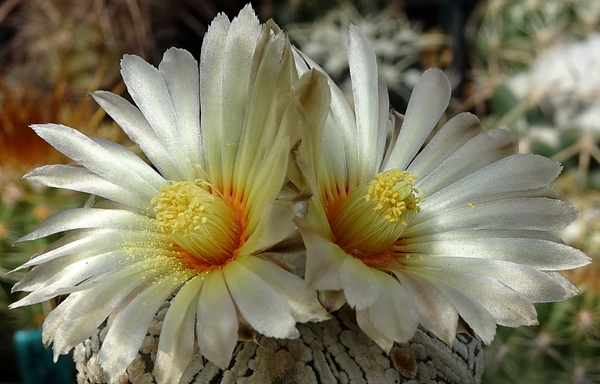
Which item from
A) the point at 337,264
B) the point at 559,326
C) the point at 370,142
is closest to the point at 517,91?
the point at 559,326

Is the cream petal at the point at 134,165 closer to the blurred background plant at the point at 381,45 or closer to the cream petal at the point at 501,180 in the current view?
the cream petal at the point at 501,180

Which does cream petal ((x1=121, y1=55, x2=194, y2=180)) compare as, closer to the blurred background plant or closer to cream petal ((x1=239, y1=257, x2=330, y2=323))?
cream petal ((x1=239, y1=257, x2=330, y2=323))

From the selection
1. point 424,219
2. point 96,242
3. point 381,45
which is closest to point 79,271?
point 96,242

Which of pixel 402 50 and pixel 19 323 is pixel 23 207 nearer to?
pixel 19 323

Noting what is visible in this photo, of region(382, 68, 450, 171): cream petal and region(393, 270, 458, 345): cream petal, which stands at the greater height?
region(382, 68, 450, 171): cream petal

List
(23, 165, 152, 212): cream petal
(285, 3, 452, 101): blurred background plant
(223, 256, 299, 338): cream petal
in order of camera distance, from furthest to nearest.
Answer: (285, 3, 452, 101): blurred background plant → (23, 165, 152, 212): cream petal → (223, 256, 299, 338): cream petal

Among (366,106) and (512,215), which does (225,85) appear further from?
(512,215)

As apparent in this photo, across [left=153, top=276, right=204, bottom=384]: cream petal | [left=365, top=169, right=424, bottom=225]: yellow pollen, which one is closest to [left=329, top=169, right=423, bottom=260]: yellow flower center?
[left=365, top=169, right=424, bottom=225]: yellow pollen
